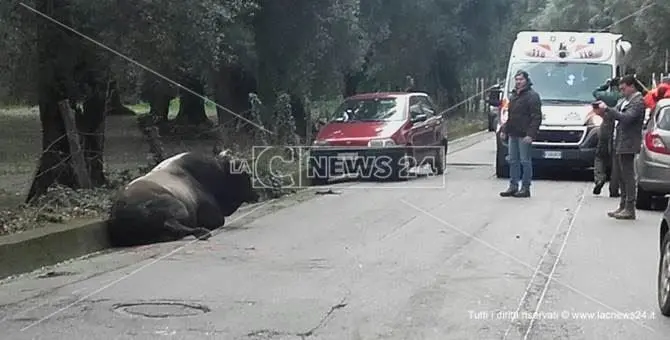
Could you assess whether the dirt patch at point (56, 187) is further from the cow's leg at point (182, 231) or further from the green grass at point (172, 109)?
→ the cow's leg at point (182, 231)

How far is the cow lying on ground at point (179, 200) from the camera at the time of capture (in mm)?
13406

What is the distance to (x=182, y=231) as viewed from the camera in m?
13.7

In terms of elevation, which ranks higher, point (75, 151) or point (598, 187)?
point (75, 151)

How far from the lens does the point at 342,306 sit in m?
9.41

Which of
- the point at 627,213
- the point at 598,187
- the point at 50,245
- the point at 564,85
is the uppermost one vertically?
the point at 564,85

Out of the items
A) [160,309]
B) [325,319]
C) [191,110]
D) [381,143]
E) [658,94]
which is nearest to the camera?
[325,319]

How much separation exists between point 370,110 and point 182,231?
1036cm

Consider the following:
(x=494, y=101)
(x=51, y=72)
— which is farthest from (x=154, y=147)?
(x=494, y=101)

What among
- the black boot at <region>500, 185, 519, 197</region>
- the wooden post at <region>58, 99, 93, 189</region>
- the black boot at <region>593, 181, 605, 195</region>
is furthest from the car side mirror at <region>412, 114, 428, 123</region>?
the wooden post at <region>58, 99, 93, 189</region>

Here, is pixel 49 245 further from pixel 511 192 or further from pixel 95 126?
pixel 511 192

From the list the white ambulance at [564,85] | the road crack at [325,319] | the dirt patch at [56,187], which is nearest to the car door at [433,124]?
the white ambulance at [564,85]

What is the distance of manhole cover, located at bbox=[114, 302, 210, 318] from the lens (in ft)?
29.8

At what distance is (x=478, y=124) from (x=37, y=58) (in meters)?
34.1

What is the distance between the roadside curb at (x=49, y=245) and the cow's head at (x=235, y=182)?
7.92ft
